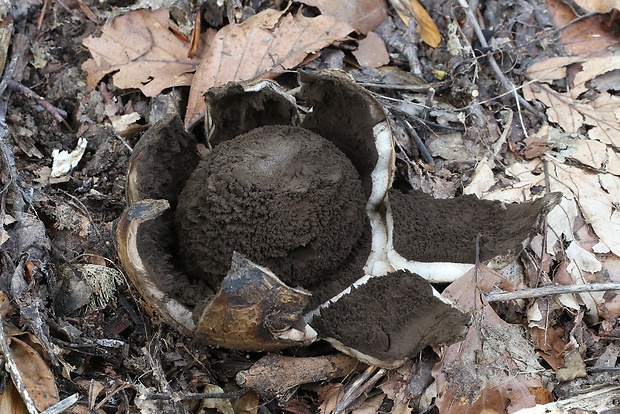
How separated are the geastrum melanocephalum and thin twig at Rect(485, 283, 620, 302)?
0.17m

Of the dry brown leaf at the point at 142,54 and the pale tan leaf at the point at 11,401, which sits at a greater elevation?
the dry brown leaf at the point at 142,54

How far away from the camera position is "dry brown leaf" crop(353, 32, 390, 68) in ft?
12.6

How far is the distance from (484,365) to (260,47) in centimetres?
216

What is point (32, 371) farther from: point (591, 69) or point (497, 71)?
point (591, 69)

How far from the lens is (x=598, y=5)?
4.09m

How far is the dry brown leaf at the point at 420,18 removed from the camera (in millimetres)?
3951

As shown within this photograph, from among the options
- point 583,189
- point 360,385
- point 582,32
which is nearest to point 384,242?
point 360,385

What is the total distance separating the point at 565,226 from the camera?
328 centimetres

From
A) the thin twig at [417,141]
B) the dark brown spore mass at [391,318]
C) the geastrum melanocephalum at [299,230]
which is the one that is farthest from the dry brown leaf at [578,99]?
the dark brown spore mass at [391,318]

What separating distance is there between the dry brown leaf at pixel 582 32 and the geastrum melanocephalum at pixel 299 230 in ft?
5.77

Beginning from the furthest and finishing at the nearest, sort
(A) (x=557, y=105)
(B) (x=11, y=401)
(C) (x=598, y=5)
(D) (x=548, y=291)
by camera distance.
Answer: (C) (x=598, y=5) < (A) (x=557, y=105) < (D) (x=548, y=291) < (B) (x=11, y=401)

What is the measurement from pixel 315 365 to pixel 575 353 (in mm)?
1201

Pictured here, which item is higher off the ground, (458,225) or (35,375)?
(35,375)

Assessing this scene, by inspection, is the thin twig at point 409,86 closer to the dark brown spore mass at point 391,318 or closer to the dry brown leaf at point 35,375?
the dark brown spore mass at point 391,318
